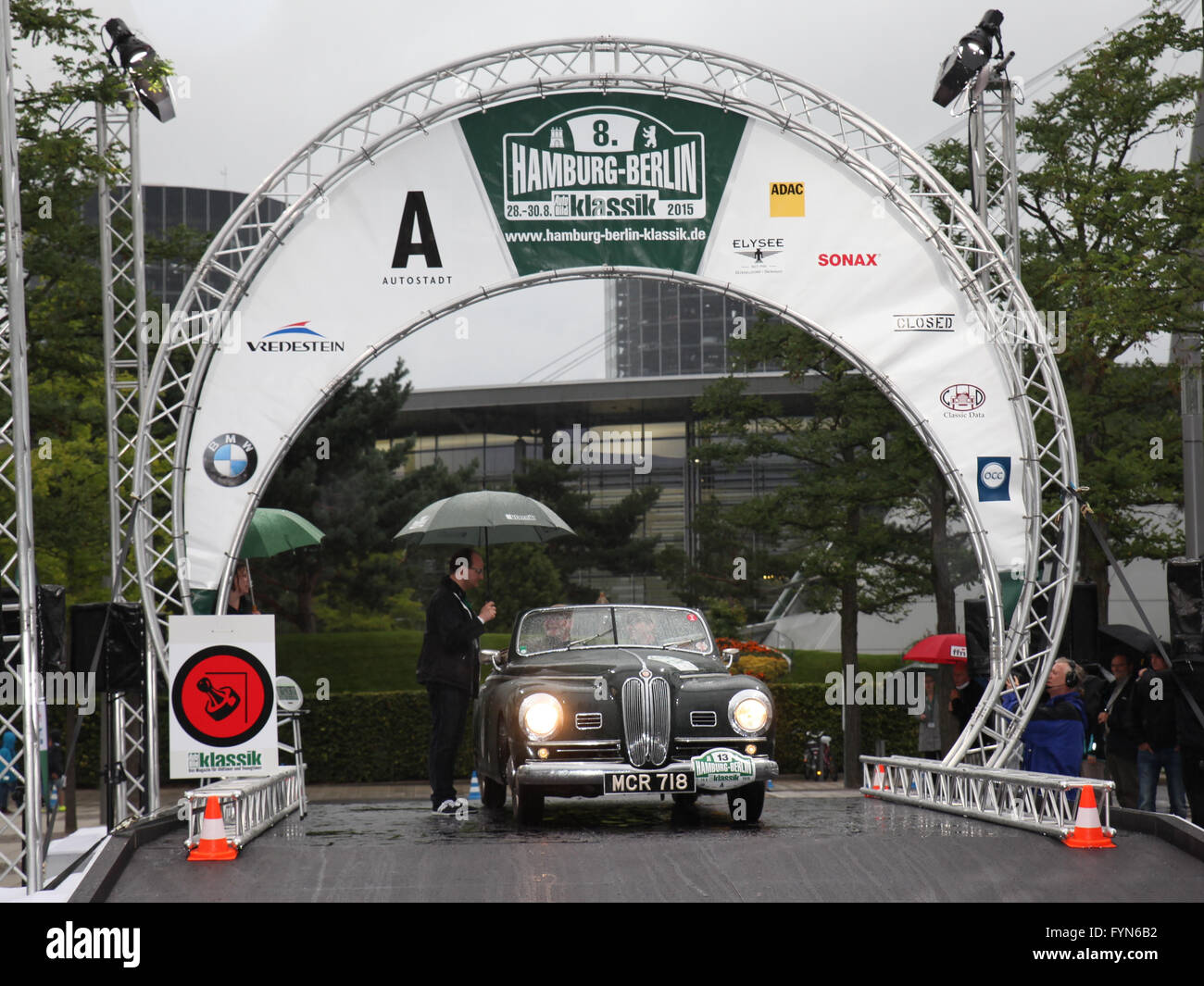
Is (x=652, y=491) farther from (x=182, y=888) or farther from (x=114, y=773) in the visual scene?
(x=182, y=888)

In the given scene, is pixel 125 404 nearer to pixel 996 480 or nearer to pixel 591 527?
pixel 996 480

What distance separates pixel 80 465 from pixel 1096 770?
567 inches

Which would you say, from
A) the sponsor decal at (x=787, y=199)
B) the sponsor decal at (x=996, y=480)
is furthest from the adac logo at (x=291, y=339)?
the sponsor decal at (x=996, y=480)

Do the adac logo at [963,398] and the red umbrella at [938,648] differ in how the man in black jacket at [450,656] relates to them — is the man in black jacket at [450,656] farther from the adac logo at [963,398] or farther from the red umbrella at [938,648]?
the red umbrella at [938,648]

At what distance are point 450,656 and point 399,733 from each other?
14919 millimetres

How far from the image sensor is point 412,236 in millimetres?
12477

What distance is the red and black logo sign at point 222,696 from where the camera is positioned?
28.7ft

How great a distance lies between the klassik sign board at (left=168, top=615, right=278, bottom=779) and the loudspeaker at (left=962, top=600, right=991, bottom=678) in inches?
268

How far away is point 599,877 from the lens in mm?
6855

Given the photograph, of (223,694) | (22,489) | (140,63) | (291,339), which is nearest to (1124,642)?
(291,339)

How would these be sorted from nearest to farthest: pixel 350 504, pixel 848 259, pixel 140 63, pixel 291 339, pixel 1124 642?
pixel 140 63
pixel 291 339
pixel 848 259
pixel 1124 642
pixel 350 504

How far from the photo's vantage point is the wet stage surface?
6570mm

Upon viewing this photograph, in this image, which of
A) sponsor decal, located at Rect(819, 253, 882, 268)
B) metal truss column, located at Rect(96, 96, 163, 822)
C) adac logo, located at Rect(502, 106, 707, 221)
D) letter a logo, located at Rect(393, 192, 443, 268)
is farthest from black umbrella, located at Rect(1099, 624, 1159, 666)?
metal truss column, located at Rect(96, 96, 163, 822)

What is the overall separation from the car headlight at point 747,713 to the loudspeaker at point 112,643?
4.48 meters
